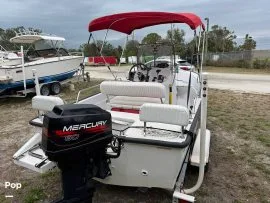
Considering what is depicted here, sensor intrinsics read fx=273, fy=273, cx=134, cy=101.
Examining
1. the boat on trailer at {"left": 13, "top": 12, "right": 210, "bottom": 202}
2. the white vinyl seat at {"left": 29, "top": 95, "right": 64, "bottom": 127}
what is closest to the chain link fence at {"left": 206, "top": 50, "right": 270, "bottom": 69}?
the boat on trailer at {"left": 13, "top": 12, "right": 210, "bottom": 202}

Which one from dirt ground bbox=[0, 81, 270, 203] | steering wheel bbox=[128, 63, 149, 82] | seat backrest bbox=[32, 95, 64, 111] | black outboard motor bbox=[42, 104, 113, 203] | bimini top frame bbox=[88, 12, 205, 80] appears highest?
bimini top frame bbox=[88, 12, 205, 80]

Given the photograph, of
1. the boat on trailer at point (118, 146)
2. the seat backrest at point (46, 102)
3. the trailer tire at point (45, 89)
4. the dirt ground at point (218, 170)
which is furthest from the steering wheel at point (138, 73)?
the trailer tire at point (45, 89)

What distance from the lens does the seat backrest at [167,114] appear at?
2.29m

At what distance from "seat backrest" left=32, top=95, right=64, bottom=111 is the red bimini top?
1.58m

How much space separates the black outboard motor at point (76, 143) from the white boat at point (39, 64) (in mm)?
6202

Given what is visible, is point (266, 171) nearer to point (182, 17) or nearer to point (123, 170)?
point (123, 170)

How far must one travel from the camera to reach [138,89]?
3252 mm

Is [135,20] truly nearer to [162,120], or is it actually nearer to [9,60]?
[162,120]

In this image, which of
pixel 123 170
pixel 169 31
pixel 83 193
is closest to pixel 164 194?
pixel 123 170

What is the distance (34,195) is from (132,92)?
1.59 m

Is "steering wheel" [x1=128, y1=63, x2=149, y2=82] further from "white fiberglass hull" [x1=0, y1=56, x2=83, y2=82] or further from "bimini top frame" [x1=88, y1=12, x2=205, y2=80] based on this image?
"white fiberglass hull" [x1=0, y1=56, x2=83, y2=82]

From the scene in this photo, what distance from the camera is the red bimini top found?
3469 mm

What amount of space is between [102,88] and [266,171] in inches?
91.7

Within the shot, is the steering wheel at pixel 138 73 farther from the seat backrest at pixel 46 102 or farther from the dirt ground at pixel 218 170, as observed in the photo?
the seat backrest at pixel 46 102
